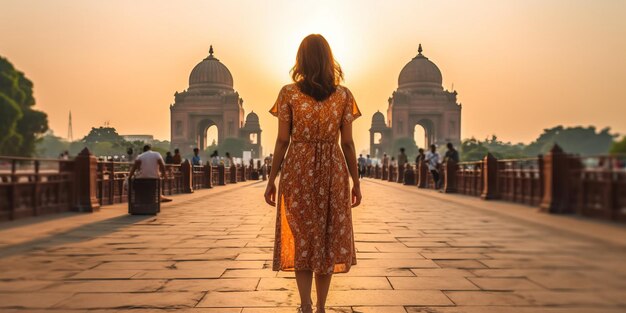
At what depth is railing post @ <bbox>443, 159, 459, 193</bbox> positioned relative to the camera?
1955 cm

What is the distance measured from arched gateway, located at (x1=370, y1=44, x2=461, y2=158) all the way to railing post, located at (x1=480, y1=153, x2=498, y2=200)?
7802 centimetres

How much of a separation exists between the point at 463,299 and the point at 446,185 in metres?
15.8

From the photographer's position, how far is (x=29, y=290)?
4.39 meters

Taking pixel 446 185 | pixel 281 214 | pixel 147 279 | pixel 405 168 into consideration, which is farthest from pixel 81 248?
pixel 405 168

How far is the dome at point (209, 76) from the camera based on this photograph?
323ft

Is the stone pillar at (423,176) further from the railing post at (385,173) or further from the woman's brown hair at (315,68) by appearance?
the woman's brown hair at (315,68)

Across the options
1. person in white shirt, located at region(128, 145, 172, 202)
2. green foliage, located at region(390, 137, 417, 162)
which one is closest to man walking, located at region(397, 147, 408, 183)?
person in white shirt, located at region(128, 145, 172, 202)

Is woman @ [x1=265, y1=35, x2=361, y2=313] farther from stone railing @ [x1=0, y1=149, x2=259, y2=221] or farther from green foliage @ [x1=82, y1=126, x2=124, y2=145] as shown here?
green foliage @ [x1=82, y1=126, x2=124, y2=145]

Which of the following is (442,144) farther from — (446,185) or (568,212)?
(568,212)

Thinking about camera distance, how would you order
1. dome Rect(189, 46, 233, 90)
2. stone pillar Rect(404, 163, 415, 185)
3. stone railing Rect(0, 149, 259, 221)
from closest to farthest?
stone railing Rect(0, 149, 259, 221), stone pillar Rect(404, 163, 415, 185), dome Rect(189, 46, 233, 90)

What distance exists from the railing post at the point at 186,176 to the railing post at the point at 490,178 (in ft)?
32.3

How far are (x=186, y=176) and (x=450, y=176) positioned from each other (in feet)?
28.9

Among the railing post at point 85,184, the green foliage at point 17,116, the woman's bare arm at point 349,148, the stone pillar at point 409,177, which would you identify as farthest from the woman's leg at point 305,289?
the green foliage at point 17,116

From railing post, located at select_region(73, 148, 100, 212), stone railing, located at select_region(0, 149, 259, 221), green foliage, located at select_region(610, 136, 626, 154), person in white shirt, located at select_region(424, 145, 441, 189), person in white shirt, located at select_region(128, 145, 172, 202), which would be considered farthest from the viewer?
person in white shirt, located at select_region(424, 145, 441, 189)
